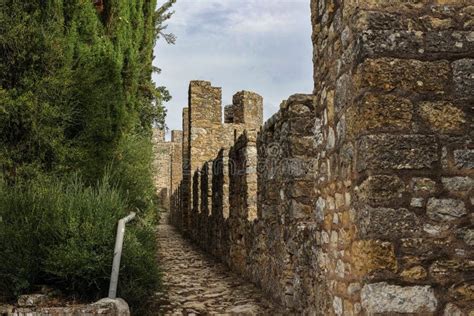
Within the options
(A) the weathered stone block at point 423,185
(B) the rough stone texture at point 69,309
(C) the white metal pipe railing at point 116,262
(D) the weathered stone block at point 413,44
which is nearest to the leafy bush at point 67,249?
(C) the white metal pipe railing at point 116,262

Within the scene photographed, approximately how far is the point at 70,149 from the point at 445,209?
221 inches

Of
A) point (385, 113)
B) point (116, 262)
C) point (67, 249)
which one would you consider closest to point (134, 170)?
point (67, 249)

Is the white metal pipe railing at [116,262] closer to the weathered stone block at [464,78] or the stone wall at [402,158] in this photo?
the stone wall at [402,158]

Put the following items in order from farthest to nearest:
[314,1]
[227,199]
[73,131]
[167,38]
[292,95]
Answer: [167,38]
[227,199]
[73,131]
[292,95]
[314,1]

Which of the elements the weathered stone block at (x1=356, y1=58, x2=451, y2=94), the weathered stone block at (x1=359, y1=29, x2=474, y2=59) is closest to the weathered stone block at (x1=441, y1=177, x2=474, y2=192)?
the weathered stone block at (x1=356, y1=58, x2=451, y2=94)

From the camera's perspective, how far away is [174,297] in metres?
6.37

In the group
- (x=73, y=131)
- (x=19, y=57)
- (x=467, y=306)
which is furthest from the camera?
(x=73, y=131)

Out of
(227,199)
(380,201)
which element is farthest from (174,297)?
(380,201)

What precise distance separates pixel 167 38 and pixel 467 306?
13497 millimetres

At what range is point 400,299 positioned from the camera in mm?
2742

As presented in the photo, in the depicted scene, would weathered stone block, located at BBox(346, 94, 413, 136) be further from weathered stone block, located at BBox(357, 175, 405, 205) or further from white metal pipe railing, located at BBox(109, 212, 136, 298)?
white metal pipe railing, located at BBox(109, 212, 136, 298)

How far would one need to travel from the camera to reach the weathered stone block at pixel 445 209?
278cm

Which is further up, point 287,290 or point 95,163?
point 95,163

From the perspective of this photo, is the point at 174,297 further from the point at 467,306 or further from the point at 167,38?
the point at 167,38
